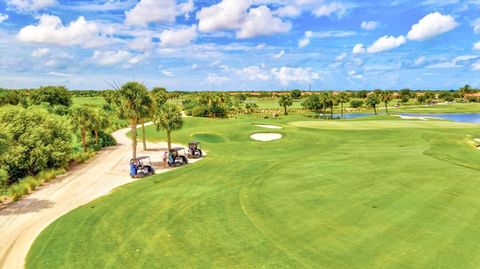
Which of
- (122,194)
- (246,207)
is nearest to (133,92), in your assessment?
(122,194)

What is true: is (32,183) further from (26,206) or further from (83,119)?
(83,119)

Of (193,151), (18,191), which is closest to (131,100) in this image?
(193,151)

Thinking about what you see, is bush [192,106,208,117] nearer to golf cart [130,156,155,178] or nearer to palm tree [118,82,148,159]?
palm tree [118,82,148,159]

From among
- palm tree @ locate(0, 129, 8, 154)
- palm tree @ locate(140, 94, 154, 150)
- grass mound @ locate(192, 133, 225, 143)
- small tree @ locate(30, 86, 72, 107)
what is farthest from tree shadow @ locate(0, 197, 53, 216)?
small tree @ locate(30, 86, 72, 107)

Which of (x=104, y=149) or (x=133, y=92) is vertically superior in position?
(x=133, y=92)

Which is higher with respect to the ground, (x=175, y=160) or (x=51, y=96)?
(x=51, y=96)

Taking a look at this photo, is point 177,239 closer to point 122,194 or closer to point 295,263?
point 295,263

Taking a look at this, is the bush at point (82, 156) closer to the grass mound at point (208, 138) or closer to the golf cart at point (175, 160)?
the golf cart at point (175, 160)
